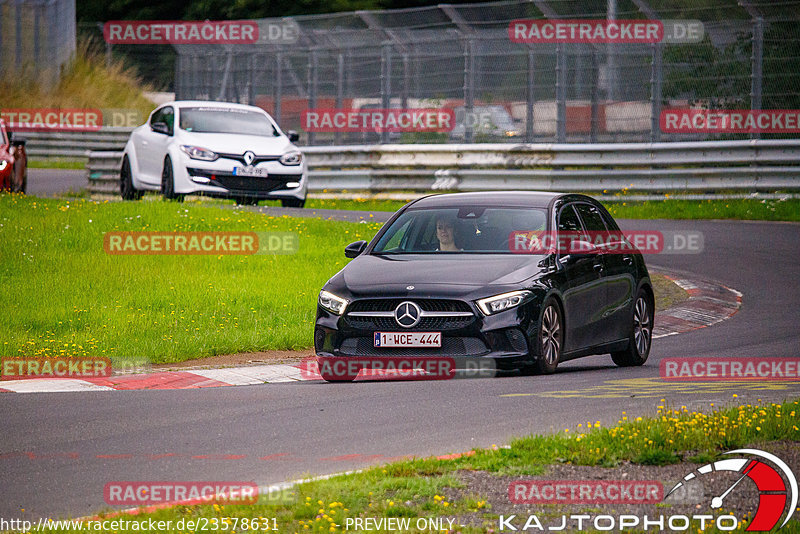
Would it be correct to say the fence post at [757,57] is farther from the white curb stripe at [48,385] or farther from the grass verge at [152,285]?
the white curb stripe at [48,385]

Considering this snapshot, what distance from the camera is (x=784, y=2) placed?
22.6 meters

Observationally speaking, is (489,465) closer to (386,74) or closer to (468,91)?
(468,91)

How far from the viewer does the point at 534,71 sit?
79.6 ft

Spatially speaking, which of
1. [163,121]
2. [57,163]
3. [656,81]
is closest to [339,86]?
[163,121]

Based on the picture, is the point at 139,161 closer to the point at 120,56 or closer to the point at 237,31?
the point at 237,31

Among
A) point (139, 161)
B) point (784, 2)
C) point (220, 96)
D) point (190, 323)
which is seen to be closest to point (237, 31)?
point (220, 96)

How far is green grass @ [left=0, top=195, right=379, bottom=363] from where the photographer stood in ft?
41.0

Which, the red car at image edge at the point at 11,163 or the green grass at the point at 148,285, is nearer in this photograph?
the green grass at the point at 148,285

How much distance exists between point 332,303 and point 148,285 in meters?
4.92

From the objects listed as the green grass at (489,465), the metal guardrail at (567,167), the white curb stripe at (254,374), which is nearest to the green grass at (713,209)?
the metal guardrail at (567,167)

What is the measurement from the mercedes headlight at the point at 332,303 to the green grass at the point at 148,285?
2.02 meters

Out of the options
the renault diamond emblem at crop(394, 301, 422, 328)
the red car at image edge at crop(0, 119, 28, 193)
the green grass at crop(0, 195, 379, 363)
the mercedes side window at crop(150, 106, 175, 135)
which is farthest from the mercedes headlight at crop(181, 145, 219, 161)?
the renault diamond emblem at crop(394, 301, 422, 328)

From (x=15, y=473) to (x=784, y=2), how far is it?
18.4 m

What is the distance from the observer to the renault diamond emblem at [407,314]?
10.1m
